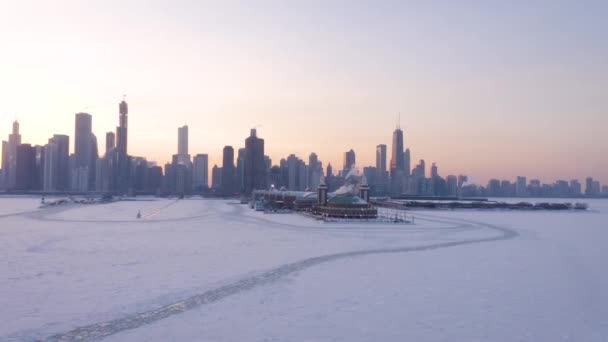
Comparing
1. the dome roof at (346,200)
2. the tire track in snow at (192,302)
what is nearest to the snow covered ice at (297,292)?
the tire track in snow at (192,302)

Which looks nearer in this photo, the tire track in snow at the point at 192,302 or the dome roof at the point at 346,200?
the tire track in snow at the point at 192,302

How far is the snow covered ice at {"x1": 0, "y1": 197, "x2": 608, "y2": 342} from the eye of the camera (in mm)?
15430

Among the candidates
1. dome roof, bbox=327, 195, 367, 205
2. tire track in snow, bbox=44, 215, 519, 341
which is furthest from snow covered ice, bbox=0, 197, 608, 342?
dome roof, bbox=327, 195, 367, 205

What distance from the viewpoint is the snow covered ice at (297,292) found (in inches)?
607

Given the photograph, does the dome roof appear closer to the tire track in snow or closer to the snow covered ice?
the snow covered ice

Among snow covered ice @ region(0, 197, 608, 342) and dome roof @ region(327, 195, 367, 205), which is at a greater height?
dome roof @ region(327, 195, 367, 205)

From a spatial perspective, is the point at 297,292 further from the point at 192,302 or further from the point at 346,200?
the point at 346,200

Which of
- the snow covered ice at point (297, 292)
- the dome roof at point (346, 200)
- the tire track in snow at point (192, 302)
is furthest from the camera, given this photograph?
the dome roof at point (346, 200)

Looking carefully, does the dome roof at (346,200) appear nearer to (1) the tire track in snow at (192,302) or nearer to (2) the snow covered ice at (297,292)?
(2) the snow covered ice at (297,292)

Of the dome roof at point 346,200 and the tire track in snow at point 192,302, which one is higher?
the dome roof at point 346,200

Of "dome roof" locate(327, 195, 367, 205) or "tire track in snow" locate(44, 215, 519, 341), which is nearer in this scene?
"tire track in snow" locate(44, 215, 519, 341)

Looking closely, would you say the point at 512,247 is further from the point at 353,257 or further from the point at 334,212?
the point at 334,212

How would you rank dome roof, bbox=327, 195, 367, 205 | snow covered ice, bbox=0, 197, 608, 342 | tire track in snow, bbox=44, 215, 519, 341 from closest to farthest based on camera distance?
tire track in snow, bbox=44, 215, 519, 341 → snow covered ice, bbox=0, 197, 608, 342 → dome roof, bbox=327, 195, 367, 205

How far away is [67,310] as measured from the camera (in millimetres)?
17375
